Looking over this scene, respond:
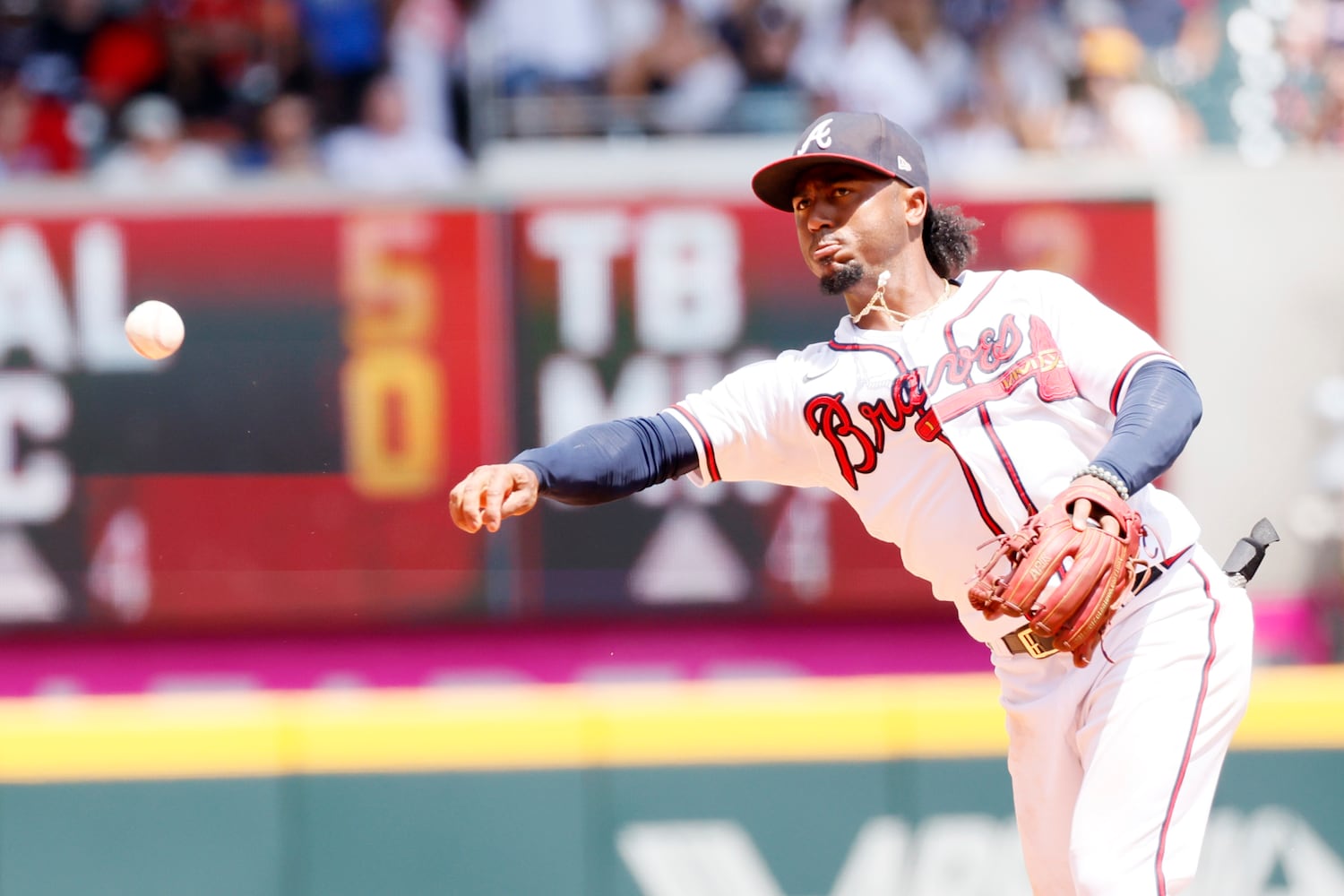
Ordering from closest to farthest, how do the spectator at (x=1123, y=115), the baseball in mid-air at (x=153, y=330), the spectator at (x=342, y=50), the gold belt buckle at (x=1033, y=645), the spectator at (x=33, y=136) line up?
1. the gold belt buckle at (x=1033, y=645)
2. the baseball in mid-air at (x=153, y=330)
3. the spectator at (x=33, y=136)
4. the spectator at (x=1123, y=115)
5. the spectator at (x=342, y=50)

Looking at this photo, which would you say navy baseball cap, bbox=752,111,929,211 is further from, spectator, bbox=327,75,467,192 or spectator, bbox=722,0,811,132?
spectator, bbox=327,75,467,192

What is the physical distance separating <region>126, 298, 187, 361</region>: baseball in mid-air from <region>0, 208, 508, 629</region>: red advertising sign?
11.8 feet

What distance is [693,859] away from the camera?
17.9 ft

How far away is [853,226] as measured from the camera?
3.71 metres

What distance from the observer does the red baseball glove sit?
3174 mm

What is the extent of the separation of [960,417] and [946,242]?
21.1 inches

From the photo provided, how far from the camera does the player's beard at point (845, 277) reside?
3711 millimetres

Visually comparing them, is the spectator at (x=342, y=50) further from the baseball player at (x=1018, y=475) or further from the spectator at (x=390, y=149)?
the baseball player at (x=1018, y=475)

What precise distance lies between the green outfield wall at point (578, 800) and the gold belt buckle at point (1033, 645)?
6.69ft

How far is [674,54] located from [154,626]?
372cm

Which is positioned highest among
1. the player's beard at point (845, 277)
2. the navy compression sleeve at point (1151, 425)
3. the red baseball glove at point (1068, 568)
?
the player's beard at point (845, 277)

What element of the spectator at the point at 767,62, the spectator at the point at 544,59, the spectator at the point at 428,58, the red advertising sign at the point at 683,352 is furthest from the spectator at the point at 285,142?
the spectator at the point at 767,62

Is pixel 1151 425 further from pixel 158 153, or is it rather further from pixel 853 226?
pixel 158 153

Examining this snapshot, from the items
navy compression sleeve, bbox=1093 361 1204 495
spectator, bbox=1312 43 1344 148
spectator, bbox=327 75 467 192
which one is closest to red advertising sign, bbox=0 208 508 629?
spectator, bbox=327 75 467 192
